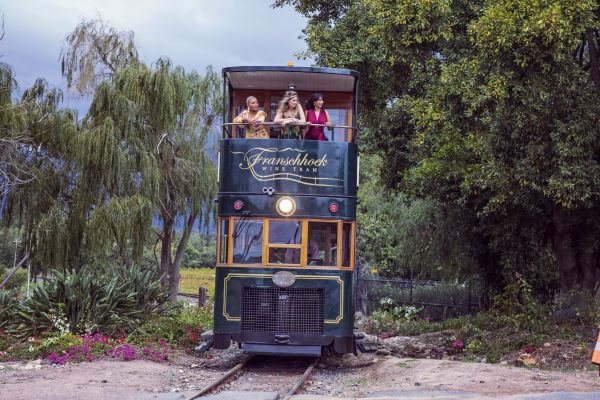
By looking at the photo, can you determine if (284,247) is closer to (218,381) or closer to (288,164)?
(288,164)

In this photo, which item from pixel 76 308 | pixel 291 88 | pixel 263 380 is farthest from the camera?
pixel 76 308

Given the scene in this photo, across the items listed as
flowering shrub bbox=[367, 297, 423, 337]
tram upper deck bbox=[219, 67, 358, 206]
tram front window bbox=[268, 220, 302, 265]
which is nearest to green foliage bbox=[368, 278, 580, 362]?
flowering shrub bbox=[367, 297, 423, 337]

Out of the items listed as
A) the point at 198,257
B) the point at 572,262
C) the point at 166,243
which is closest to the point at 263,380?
the point at 572,262

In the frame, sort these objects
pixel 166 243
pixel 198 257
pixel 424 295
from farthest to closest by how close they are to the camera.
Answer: pixel 198 257 → pixel 424 295 → pixel 166 243

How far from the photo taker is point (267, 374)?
1355cm

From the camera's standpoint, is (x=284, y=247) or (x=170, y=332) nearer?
(x=284, y=247)

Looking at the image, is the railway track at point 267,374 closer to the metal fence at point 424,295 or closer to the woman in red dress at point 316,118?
the woman in red dress at point 316,118

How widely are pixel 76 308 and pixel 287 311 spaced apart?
448cm

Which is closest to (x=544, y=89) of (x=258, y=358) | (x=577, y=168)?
(x=577, y=168)

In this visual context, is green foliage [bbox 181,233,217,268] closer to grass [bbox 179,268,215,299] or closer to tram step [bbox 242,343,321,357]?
grass [bbox 179,268,215,299]

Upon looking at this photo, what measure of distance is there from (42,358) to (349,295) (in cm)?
529

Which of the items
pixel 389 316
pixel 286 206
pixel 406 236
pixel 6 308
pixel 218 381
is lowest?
pixel 389 316

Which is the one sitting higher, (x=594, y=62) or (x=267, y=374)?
(x=594, y=62)

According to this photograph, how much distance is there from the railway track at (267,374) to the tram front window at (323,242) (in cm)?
185
